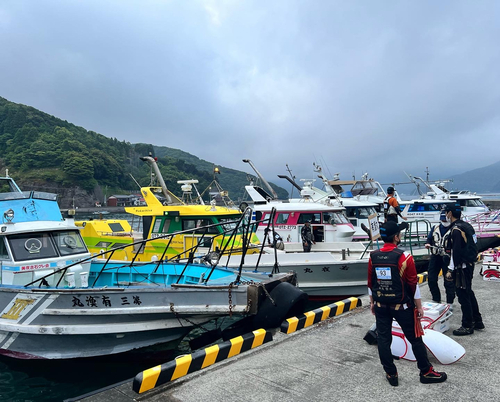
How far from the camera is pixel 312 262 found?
10.1 m

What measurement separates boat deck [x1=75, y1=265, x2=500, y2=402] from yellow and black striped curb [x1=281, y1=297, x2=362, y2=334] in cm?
26

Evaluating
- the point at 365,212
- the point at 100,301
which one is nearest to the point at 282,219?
the point at 365,212

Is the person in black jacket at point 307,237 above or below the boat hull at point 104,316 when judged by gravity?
above

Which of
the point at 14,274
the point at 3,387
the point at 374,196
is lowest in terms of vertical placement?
the point at 3,387

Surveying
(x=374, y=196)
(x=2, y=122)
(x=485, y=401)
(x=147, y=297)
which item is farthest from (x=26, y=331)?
(x=2, y=122)

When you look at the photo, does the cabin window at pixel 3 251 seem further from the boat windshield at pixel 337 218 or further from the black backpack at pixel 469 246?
the boat windshield at pixel 337 218

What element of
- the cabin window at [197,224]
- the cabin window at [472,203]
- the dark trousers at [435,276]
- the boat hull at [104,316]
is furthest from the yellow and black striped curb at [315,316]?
the cabin window at [472,203]

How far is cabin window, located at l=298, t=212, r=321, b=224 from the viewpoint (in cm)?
1252

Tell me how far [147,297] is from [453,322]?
4692mm

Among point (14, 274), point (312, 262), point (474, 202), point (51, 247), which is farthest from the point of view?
point (474, 202)

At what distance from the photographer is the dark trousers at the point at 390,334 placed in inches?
135

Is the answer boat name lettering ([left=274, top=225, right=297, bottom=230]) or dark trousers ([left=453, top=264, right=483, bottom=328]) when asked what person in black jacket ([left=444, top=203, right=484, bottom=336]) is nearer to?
dark trousers ([left=453, top=264, right=483, bottom=328])

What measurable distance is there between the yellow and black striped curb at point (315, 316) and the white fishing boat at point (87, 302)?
0.50 feet

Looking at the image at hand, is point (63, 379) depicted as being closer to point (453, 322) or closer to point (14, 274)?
point (14, 274)
